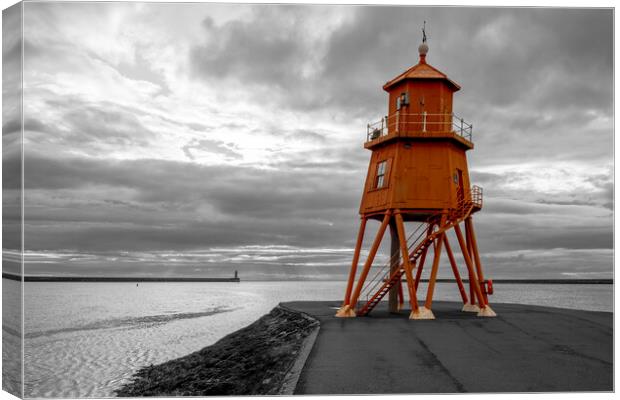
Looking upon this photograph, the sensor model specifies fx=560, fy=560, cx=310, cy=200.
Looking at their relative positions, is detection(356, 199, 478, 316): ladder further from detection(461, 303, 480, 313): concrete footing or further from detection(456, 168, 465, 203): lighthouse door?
detection(461, 303, 480, 313): concrete footing

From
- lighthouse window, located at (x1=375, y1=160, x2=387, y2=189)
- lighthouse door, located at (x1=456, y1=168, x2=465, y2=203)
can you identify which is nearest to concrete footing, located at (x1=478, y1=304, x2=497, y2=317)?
lighthouse door, located at (x1=456, y1=168, x2=465, y2=203)

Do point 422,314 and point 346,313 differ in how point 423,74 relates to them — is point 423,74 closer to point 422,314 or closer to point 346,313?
point 422,314

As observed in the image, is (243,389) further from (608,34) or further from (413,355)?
(608,34)

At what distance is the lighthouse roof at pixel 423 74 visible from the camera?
2566 centimetres

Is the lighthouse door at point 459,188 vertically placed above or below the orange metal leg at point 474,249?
above

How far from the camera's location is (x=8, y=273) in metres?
12.6

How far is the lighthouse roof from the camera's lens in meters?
25.7

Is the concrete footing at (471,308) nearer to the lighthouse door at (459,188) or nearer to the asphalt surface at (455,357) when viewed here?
the asphalt surface at (455,357)

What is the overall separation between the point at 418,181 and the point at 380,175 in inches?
83.9

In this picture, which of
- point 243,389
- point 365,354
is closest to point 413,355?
point 365,354

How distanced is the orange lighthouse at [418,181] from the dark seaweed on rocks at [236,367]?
3831mm

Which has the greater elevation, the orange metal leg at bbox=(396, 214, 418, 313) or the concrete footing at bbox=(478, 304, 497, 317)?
the orange metal leg at bbox=(396, 214, 418, 313)

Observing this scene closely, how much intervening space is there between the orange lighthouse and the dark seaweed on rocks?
3.83m

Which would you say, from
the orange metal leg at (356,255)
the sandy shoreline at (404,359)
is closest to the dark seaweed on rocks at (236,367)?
the sandy shoreline at (404,359)
